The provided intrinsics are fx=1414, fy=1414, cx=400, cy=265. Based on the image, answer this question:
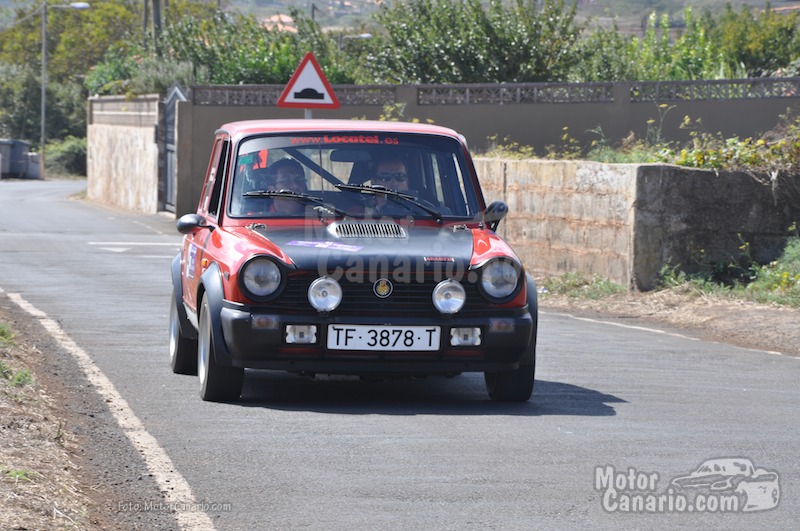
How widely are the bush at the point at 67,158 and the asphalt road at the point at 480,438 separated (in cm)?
6371

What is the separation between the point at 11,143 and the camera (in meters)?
67.1

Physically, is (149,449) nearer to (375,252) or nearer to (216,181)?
(375,252)

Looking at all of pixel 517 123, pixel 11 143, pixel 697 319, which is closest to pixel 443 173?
pixel 697 319

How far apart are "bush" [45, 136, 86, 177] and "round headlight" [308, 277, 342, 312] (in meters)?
68.2

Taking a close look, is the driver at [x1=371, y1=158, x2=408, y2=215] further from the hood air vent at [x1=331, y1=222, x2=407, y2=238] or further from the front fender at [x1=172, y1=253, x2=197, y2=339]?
the front fender at [x1=172, y1=253, x2=197, y2=339]

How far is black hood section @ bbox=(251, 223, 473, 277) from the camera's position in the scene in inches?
316

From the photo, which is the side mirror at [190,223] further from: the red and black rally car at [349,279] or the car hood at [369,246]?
the car hood at [369,246]

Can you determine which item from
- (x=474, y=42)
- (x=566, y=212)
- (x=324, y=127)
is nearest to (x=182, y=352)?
(x=324, y=127)

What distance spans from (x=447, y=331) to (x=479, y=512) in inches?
93.0

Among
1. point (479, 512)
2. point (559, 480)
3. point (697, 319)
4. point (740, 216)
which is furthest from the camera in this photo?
point (740, 216)

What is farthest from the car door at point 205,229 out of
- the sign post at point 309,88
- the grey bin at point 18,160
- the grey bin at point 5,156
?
the grey bin at point 18,160

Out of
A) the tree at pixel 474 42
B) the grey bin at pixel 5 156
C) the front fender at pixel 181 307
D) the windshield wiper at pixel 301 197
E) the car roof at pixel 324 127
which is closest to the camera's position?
the windshield wiper at pixel 301 197

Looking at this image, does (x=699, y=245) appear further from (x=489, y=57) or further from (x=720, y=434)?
(x=489, y=57)

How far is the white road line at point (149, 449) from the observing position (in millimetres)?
5738
